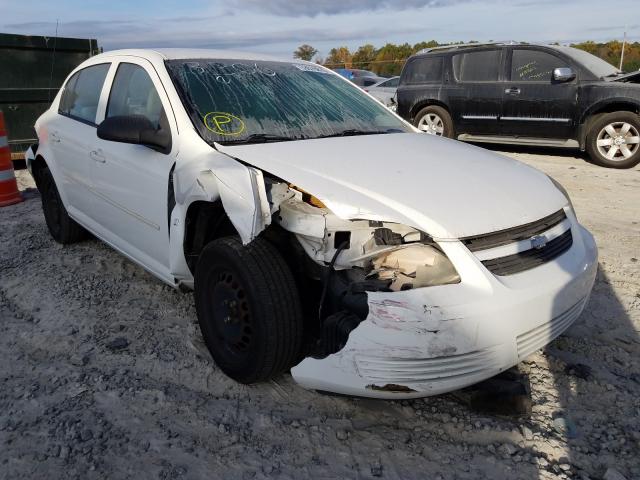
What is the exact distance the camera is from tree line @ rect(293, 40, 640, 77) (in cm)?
3079

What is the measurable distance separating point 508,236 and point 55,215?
397 centimetres

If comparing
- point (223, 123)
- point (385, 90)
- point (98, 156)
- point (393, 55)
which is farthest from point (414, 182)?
point (393, 55)

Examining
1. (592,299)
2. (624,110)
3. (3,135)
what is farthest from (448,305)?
(624,110)

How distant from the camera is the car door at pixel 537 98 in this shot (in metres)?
8.21

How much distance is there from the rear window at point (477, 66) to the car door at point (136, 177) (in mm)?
6929

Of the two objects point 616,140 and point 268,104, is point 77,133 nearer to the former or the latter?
point 268,104

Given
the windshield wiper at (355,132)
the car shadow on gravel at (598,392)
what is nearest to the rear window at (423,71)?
the windshield wiper at (355,132)

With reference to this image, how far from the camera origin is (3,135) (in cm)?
614

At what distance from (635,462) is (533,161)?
7.16 metres

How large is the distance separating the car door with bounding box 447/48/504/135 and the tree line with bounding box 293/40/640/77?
17249 mm

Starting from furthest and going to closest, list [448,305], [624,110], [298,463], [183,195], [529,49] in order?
[529,49] → [624,110] → [183,195] → [298,463] → [448,305]

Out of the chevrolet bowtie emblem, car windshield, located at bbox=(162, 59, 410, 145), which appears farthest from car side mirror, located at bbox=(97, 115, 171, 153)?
the chevrolet bowtie emblem

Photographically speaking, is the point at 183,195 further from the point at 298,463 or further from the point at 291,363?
the point at 298,463

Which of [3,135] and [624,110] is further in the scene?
[624,110]
